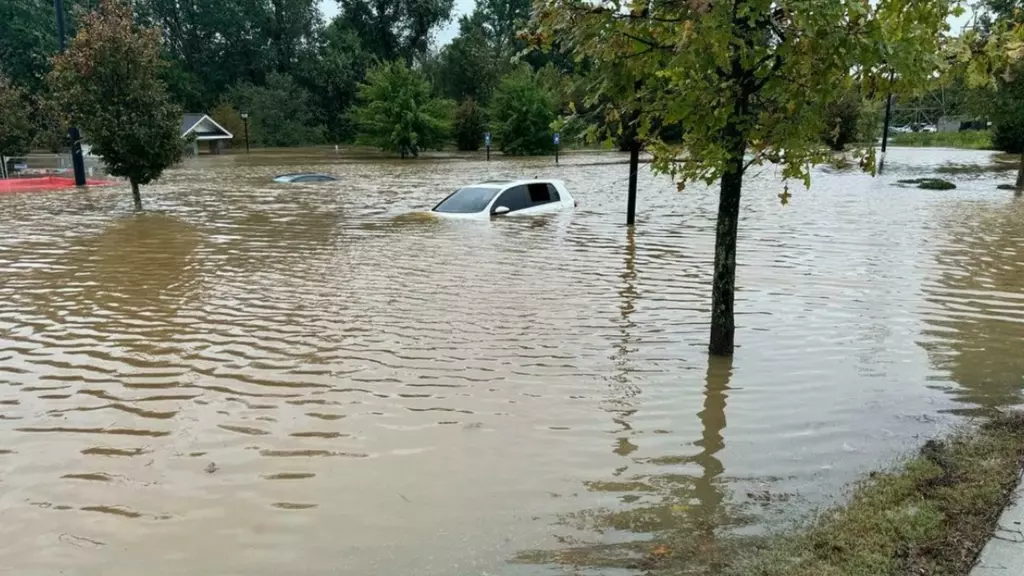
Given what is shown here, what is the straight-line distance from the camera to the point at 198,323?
8102mm

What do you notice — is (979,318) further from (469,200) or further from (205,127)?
(205,127)

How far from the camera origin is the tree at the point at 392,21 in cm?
8750

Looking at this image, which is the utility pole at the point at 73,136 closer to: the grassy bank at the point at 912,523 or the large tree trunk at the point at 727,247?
the large tree trunk at the point at 727,247

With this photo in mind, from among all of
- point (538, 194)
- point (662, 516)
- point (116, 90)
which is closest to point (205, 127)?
point (116, 90)

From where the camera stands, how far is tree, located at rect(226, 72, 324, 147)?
254 feet

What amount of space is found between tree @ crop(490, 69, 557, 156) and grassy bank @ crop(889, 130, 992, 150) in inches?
1489

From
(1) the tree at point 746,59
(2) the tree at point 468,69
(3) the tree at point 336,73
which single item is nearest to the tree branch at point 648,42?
(1) the tree at point 746,59

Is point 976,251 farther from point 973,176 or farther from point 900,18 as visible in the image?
point 973,176

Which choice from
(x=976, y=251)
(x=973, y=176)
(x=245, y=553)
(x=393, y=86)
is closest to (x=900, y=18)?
(x=245, y=553)

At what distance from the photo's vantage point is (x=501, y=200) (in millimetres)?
16500

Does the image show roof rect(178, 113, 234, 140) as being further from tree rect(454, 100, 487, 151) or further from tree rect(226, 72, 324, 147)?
tree rect(454, 100, 487, 151)

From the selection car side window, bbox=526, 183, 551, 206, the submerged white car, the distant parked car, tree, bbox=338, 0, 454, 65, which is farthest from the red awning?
tree, bbox=338, 0, 454, 65

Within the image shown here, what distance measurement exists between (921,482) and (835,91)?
2608 mm

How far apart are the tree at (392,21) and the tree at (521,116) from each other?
3073 cm
